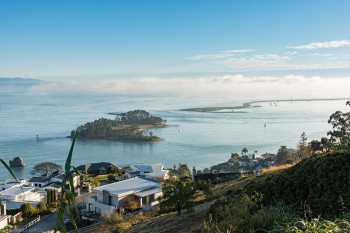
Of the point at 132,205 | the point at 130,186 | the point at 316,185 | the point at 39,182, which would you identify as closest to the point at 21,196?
the point at 130,186

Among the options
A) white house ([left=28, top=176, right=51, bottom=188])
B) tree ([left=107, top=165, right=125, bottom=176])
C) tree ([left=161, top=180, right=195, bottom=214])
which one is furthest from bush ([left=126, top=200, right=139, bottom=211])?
tree ([left=107, top=165, right=125, bottom=176])

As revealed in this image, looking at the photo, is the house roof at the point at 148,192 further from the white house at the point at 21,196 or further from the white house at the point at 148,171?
the white house at the point at 148,171

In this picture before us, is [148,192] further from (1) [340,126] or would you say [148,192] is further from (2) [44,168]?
(2) [44,168]

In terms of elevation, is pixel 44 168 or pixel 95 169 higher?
pixel 95 169

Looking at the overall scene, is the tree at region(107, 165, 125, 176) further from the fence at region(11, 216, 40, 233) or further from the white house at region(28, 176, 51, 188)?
the fence at region(11, 216, 40, 233)

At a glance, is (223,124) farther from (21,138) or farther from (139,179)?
(139,179)

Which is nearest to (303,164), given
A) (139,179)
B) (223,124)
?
(139,179)

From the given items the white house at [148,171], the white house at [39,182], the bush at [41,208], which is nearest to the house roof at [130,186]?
the bush at [41,208]
